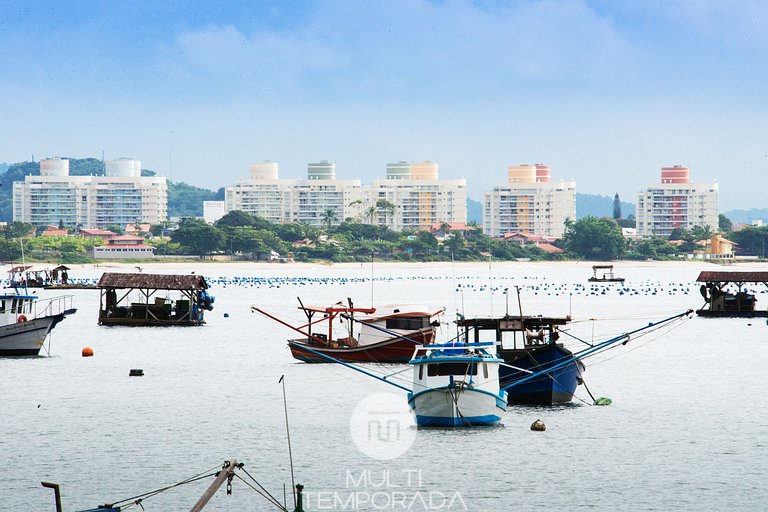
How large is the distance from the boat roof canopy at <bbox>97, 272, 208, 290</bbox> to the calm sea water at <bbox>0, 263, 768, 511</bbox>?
1056 cm

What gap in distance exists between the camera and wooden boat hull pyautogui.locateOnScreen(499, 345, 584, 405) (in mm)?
44656

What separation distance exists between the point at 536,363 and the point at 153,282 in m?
44.0

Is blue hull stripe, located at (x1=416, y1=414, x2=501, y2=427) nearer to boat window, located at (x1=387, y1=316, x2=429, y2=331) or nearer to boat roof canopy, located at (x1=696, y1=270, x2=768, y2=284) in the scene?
boat window, located at (x1=387, y1=316, x2=429, y2=331)

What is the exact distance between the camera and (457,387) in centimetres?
4088

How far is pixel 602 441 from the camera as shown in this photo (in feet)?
136

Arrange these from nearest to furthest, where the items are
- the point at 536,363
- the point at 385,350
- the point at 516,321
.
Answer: the point at 536,363
the point at 516,321
the point at 385,350

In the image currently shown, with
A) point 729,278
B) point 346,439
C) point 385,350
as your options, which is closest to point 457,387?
point 346,439

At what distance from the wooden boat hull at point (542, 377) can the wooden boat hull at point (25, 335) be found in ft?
88.5

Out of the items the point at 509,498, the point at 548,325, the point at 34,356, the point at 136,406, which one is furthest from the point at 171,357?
the point at 509,498

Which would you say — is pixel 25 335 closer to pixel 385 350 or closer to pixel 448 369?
pixel 385 350

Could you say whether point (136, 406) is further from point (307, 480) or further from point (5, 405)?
point (307, 480)

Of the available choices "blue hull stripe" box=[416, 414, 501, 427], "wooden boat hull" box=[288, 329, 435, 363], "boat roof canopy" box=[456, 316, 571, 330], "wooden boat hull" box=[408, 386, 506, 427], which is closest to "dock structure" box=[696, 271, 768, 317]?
"wooden boat hull" box=[288, 329, 435, 363]

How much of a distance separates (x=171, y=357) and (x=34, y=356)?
7.52 metres

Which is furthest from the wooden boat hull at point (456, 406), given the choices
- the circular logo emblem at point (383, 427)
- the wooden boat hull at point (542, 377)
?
the wooden boat hull at point (542, 377)
